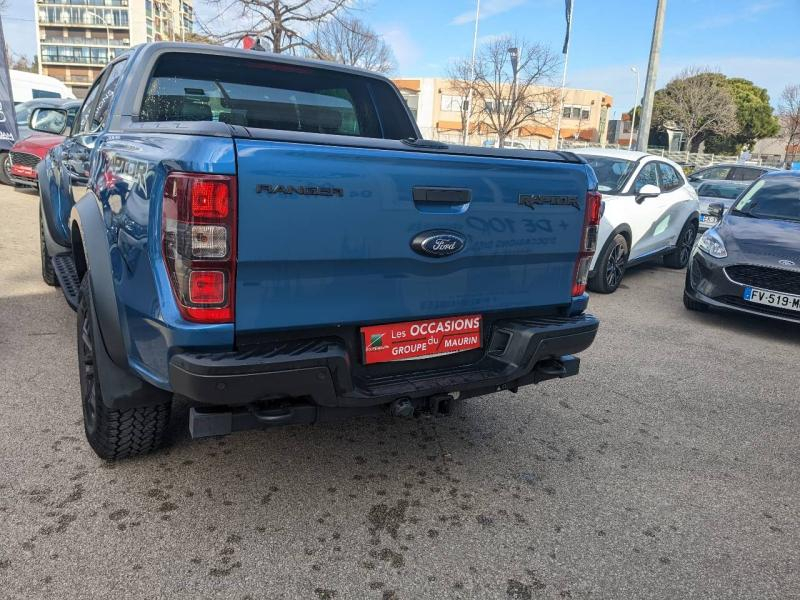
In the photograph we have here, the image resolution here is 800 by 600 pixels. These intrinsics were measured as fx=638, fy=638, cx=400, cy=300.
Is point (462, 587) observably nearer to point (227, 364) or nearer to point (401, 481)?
point (401, 481)

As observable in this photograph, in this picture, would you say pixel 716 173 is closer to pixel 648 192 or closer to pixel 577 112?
pixel 648 192

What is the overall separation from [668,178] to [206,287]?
8.13 metres

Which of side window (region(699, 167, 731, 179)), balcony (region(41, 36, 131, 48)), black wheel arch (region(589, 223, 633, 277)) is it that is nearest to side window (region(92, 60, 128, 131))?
black wheel arch (region(589, 223, 633, 277))

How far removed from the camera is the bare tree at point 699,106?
47094 millimetres

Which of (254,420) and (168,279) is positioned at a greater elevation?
(168,279)

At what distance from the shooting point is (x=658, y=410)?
4.02 metres

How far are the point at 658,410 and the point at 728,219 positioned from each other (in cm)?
353

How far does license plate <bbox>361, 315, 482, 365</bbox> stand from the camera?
247cm

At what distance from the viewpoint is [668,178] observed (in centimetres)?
877

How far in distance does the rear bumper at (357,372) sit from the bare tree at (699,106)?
50.6m

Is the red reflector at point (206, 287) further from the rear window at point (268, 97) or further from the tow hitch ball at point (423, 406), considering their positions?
the rear window at point (268, 97)

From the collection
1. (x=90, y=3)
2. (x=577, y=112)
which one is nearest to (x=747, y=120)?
(x=577, y=112)

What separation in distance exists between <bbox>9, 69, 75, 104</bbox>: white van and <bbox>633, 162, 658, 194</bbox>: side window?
13542mm

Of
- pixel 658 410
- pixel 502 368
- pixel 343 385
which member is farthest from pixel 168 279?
pixel 658 410
